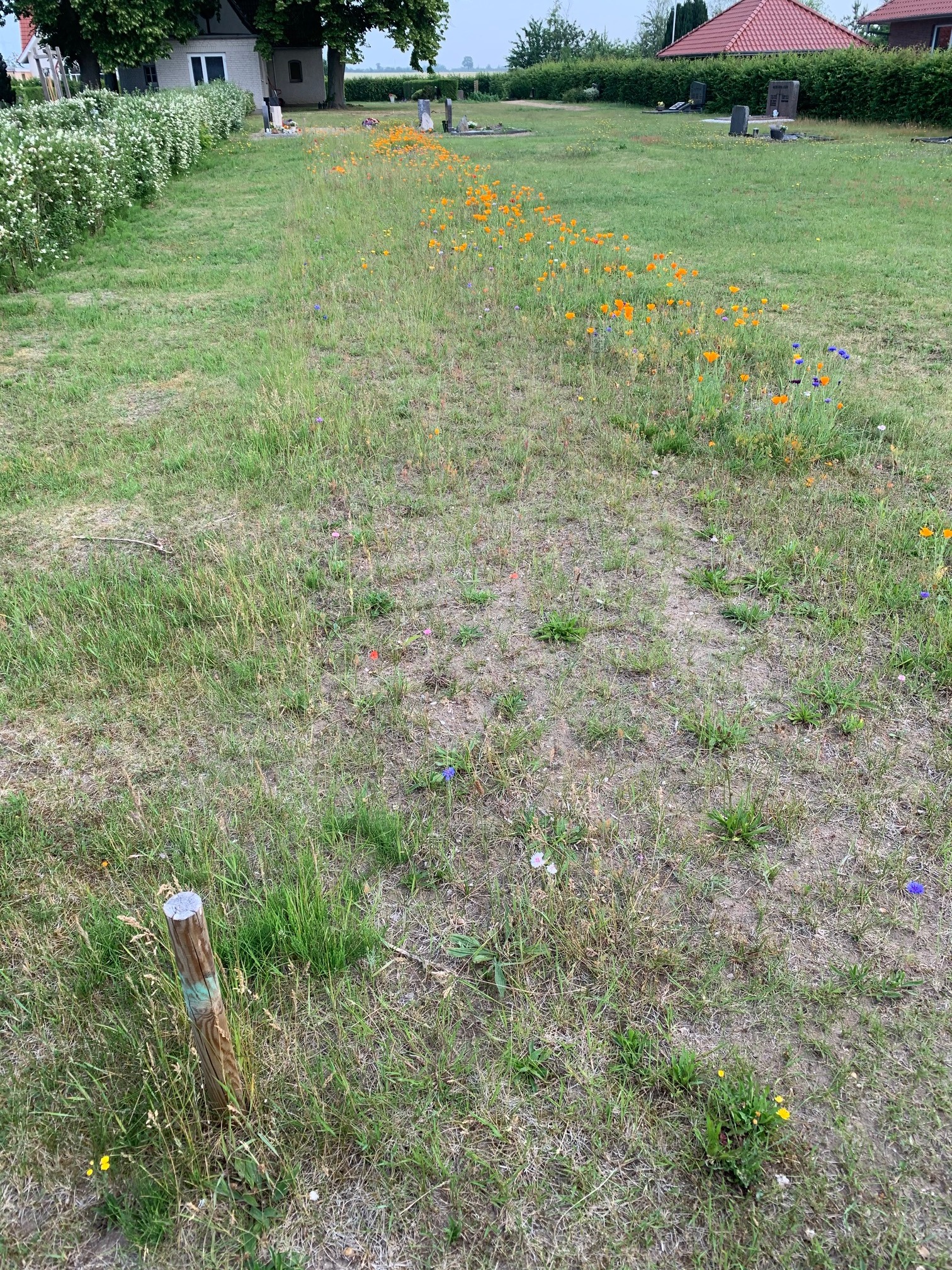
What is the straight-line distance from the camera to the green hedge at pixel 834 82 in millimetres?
24781

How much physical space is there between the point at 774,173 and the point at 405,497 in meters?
16.3

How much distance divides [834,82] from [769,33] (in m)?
14.1

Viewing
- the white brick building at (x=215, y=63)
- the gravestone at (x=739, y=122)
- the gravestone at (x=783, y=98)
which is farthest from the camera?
the white brick building at (x=215, y=63)

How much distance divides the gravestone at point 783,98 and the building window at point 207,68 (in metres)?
24.9

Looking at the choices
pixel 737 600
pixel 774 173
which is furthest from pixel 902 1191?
pixel 774 173

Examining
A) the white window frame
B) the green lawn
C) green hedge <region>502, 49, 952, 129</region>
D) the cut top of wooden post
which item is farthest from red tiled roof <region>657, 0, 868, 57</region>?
the cut top of wooden post

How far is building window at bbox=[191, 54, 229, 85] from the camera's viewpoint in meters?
38.7

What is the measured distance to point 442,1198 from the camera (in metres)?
1.88

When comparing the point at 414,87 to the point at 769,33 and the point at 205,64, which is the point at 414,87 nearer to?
the point at 205,64

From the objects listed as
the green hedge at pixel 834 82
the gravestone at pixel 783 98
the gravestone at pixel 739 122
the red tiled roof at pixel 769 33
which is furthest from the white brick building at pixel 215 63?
the gravestone at pixel 739 122

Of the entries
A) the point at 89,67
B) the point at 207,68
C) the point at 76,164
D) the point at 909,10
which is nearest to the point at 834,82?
the point at 909,10

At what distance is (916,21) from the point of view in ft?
120

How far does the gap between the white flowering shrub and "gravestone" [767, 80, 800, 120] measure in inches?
788

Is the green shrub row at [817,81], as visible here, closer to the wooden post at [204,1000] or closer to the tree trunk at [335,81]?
the tree trunk at [335,81]
